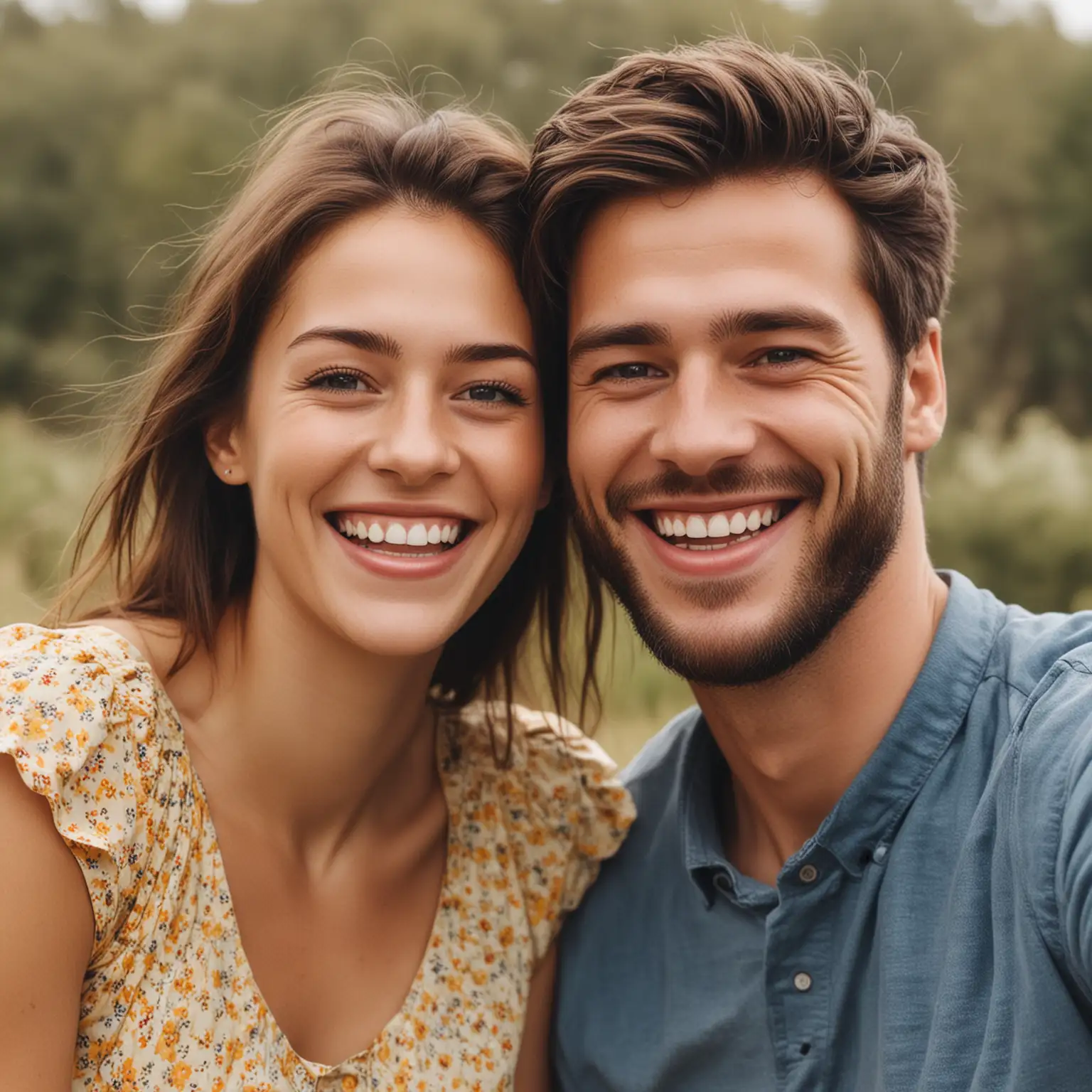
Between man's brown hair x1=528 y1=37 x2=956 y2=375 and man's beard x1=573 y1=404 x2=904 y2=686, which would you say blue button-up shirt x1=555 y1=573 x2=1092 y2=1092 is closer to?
man's beard x1=573 y1=404 x2=904 y2=686

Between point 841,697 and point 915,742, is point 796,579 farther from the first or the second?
point 915,742

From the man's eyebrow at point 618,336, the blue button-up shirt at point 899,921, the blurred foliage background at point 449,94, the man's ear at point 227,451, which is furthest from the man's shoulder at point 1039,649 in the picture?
the blurred foliage background at point 449,94

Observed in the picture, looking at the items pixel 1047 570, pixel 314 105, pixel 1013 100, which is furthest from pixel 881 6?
pixel 314 105

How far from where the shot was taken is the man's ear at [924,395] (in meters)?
2.65

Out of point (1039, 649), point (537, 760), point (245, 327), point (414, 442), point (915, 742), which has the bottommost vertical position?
point (537, 760)

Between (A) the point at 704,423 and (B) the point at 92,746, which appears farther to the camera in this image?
(A) the point at 704,423

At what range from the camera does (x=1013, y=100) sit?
25.2 meters

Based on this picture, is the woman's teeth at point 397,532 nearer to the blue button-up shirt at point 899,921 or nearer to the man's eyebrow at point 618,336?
the man's eyebrow at point 618,336

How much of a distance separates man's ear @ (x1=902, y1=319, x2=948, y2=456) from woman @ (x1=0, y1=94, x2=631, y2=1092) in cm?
66

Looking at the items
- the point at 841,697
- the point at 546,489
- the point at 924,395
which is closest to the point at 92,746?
the point at 546,489

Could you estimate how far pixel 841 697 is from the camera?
250 cm

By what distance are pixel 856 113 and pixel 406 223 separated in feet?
2.73

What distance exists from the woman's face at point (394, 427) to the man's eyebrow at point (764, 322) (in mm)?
347

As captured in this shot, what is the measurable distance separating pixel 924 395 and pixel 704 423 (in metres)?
0.54
